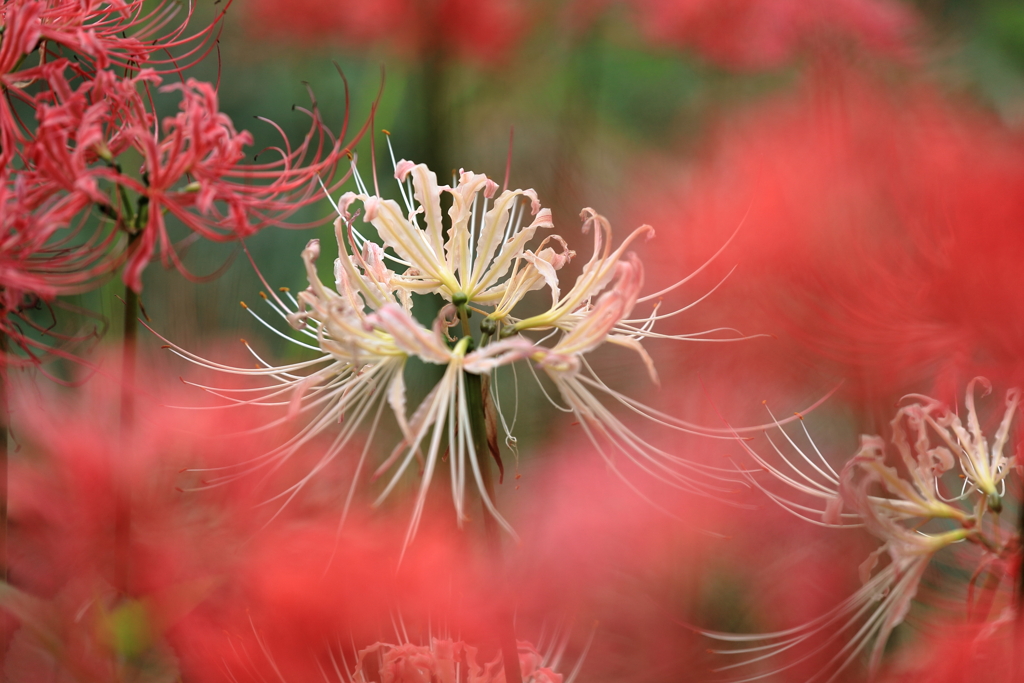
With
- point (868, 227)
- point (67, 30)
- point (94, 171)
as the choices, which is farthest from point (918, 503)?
point (67, 30)

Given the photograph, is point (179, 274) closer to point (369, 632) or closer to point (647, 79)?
point (369, 632)

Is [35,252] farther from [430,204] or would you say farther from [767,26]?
[767,26]

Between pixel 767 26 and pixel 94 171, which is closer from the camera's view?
pixel 94 171

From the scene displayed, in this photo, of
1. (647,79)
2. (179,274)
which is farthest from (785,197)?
(179,274)

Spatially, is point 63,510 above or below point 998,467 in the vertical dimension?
below

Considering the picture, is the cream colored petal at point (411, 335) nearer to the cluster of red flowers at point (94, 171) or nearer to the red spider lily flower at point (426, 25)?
the cluster of red flowers at point (94, 171)

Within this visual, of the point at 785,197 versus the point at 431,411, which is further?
the point at 785,197
